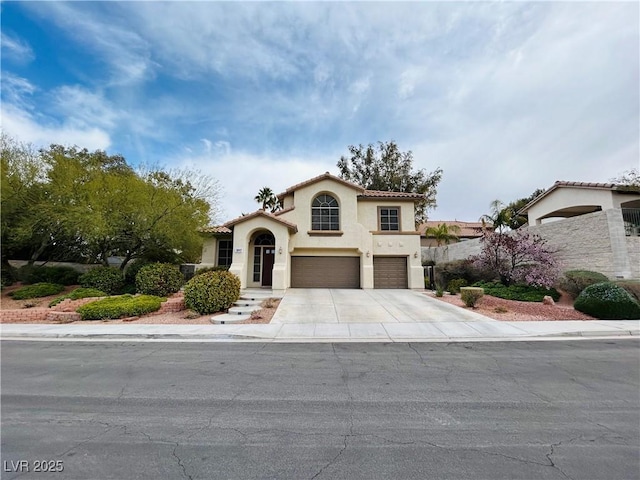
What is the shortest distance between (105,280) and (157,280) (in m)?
3.36

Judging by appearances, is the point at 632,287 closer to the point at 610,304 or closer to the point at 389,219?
the point at 610,304

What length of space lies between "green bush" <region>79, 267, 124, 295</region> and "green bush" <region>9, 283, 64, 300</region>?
1.37 m

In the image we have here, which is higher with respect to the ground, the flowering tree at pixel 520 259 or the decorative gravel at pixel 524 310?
the flowering tree at pixel 520 259

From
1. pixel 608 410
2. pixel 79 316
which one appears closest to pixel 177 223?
pixel 79 316

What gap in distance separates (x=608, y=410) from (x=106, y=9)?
16009 mm

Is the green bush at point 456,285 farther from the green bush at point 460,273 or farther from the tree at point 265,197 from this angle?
the tree at point 265,197

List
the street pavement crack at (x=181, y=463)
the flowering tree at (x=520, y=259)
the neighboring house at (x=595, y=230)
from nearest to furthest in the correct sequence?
the street pavement crack at (x=181, y=463)
the neighboring house at (x=595, y=230)
the flowering tree at (x=520, y=259)

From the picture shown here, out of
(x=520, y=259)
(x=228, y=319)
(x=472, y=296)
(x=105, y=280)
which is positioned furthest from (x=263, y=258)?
(x=520, y=259)

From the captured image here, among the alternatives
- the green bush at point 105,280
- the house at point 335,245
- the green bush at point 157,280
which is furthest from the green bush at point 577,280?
the green bush at point 105,280

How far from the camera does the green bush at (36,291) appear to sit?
15422 mm

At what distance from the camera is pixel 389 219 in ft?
68.3

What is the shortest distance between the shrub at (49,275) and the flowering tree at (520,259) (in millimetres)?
24289

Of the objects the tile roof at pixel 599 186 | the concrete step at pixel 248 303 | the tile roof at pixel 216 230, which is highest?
the tile roof at pixel 599 186

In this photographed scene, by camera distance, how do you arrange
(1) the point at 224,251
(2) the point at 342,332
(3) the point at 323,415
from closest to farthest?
(3) the point at 323,415 → (2) the point at 342,332 → (1) the point at 224,251
